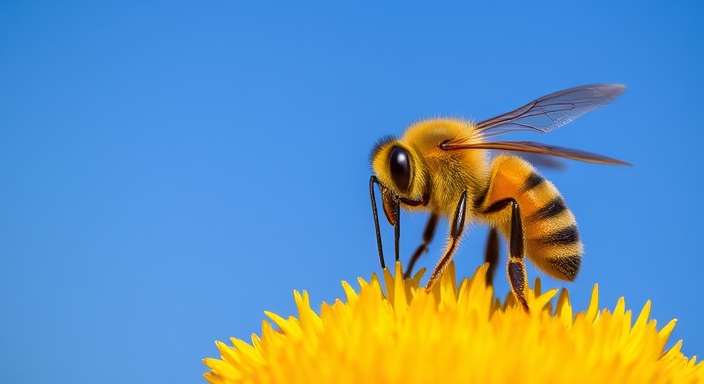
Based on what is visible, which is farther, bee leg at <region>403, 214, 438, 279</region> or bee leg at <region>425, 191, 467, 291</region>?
bee leg at <region>403, 214, 438, 279</region>

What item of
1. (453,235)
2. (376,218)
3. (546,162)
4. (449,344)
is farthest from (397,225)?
(546,162)

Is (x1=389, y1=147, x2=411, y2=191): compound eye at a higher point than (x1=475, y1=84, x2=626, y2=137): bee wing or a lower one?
lower

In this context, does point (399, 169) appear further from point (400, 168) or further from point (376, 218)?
point (376, 218)

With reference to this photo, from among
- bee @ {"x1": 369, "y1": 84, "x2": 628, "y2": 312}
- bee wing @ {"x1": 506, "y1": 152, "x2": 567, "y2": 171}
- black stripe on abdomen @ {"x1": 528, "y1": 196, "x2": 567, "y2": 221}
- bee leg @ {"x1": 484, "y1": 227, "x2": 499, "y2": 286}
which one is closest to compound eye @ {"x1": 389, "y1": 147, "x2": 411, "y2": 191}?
bee @ {"x1": 369, "y1": 84, "x2": 628, "y2": 312}

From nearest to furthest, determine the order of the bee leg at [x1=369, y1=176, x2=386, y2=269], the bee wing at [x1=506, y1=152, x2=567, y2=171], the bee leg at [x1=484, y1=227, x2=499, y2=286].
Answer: the bee leg at [x1=369, y1=176, x2=386, y2=269] < the bee leg at [x1=484, y1=227, x2=499, y2=286] < the bee wing at [x1=506, y1=152, x2=567, y2=171]

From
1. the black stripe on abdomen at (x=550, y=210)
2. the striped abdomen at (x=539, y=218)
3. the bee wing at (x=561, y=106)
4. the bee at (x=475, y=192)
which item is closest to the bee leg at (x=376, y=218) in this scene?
the bee at (x=475, y=192)

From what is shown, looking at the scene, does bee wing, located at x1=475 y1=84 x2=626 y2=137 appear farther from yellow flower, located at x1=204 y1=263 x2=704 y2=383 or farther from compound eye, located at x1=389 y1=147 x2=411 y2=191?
yellow flower, located at x1=204 y1=263 x2=704 y2=383

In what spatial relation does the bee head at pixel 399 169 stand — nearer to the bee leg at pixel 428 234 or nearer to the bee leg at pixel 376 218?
the bee leg at pixel 376 218
